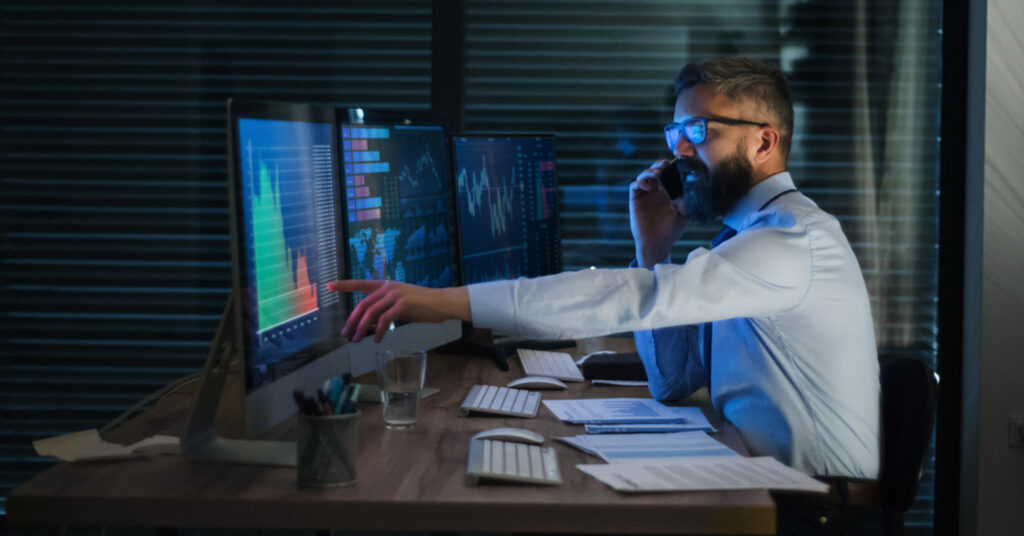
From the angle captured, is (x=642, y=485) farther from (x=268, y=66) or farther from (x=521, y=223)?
(x=268, y=66)

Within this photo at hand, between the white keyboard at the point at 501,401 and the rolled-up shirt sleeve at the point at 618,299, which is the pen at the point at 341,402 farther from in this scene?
the white keyboard at the point at 501,401

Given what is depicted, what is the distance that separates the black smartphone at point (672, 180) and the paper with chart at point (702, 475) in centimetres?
93

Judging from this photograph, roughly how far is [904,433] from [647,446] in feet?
1.85

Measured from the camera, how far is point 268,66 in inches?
127

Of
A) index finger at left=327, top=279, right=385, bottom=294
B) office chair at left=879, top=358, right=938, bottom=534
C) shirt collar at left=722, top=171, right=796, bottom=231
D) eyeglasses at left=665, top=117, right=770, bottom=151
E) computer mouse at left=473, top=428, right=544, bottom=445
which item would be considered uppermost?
eyeglasses at left=665, top=117, right=770, bottom=151

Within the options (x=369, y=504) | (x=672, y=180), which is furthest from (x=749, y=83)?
(x=369, y=504)

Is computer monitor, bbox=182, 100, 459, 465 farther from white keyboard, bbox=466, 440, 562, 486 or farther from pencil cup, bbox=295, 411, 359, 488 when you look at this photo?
white keyboard, bbox=466, 440, 562, 486

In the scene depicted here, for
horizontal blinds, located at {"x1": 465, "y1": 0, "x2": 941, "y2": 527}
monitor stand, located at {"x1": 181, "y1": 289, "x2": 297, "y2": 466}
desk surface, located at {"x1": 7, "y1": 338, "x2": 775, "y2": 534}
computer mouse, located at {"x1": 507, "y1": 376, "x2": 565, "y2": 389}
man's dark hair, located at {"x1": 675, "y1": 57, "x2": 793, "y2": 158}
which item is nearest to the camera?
desk surface, located at {"x1": 7, "y1": 338, "x2": 775, "y2": 534}

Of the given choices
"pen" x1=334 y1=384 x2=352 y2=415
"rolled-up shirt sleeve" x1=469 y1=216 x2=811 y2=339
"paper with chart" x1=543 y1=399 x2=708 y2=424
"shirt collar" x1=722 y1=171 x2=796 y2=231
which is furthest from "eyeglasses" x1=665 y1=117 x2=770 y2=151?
"pen" x1=334 y1=384 x2=352 y2=415

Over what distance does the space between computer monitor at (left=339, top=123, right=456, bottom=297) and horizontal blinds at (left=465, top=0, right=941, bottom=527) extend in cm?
93

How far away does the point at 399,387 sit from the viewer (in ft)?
5.74

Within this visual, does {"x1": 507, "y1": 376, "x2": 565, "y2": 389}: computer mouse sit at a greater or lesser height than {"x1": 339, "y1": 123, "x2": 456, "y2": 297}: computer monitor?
lesser

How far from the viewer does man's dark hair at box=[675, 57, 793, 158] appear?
78.1 inches

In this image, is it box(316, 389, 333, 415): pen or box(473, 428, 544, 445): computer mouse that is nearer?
box(316, 389, 333, 415): pen
